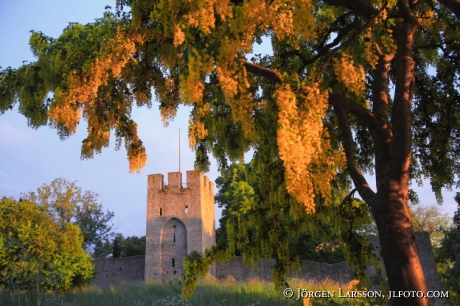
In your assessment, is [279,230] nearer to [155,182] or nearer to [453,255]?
[453,255]

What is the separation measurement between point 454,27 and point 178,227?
2750cm

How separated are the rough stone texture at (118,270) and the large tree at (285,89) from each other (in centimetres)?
2425

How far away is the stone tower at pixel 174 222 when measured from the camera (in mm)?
30898

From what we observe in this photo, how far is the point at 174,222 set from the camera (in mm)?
32312

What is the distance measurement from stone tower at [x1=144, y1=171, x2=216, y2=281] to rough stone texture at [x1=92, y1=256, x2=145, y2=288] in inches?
27.9

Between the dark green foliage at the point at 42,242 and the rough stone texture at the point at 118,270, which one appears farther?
the rough stone texture at the point at 118,270

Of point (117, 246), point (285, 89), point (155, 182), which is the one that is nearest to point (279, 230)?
point (285, 89)

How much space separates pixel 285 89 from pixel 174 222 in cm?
2892

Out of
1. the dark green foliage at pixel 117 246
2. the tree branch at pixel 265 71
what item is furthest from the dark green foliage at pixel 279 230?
the dark green foliage at pixel 117 246

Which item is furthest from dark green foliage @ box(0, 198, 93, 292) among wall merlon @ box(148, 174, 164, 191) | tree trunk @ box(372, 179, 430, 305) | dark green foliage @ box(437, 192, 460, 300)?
tree trunk @ box(372, 179, 430, 305)

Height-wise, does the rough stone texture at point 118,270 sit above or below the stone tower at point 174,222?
below

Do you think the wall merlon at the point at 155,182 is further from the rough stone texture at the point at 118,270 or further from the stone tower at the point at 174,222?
the rough stone texture at the point at 118,270

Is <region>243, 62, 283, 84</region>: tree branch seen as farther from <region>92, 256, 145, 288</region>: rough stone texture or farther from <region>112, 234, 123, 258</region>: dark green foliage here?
<region>112, 234, 123, 258</region>: dark green foliage

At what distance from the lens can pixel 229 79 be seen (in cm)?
425
